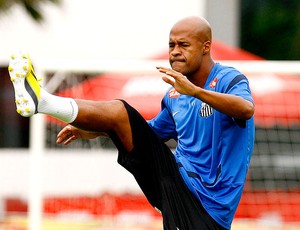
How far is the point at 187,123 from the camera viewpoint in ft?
22.0

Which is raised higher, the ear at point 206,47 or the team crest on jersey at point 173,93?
the ear at point 206,47

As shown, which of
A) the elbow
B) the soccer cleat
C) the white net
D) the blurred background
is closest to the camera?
the soccer cleat

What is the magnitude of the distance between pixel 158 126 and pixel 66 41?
15389 millimetres

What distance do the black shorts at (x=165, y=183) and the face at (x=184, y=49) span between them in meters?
0.48

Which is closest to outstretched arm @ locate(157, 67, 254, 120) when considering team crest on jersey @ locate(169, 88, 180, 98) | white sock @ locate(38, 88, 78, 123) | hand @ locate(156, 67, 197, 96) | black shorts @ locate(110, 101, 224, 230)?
hand @ locate(156, 67, 197, 96)

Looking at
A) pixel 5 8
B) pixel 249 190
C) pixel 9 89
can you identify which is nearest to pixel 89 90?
pixel 249 190

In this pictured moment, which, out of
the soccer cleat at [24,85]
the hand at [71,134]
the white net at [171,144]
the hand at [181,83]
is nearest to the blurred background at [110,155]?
the white net at [171,144]

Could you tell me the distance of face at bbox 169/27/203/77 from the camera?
647cm

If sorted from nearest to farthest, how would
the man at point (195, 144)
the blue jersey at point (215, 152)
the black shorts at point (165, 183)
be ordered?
the man at point (195, 144) → the black shorts at point (165, 183) → the blue jersey at point (215, 152)

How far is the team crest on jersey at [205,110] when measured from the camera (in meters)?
6.55

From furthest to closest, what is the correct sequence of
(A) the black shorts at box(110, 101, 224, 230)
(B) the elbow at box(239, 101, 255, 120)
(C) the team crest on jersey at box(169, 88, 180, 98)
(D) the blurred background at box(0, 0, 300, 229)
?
(D) the blurred background at box(0, 0, 300, 229)
(C) the team crest on jersey at box(169, 88, 180, 98)
(A) the black shorts at box(110, 101, 224, 230)
(B) the elbow at box(239, 101, 255, 120)

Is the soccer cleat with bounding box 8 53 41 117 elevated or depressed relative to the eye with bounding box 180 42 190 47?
depressed

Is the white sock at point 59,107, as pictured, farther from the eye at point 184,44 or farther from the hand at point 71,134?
the eye at point 184,44

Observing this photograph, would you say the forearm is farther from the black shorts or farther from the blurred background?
the blurred background
